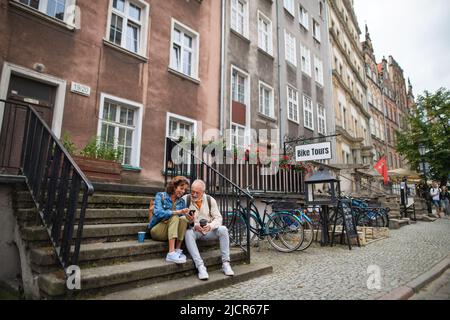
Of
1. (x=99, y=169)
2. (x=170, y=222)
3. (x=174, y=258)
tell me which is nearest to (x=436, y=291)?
(x=174, y=258)

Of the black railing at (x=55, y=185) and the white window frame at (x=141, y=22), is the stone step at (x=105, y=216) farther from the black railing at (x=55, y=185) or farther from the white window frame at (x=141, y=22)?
the white window frame at (x=141, y=22)

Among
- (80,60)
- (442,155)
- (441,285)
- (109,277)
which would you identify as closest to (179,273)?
(109,277)

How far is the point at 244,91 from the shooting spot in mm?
13727

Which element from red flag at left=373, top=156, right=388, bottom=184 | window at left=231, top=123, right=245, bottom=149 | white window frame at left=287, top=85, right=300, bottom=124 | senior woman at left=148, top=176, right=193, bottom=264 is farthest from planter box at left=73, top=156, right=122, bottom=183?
red flag at left=373, top=156, right=388, bottom=184

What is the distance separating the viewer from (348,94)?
86.2 ft

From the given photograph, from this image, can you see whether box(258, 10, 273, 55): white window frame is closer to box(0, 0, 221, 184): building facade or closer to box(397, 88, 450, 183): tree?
box(0, 0, 221, 184): building facade

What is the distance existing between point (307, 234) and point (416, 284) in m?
2.56

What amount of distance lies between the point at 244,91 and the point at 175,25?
423 cm

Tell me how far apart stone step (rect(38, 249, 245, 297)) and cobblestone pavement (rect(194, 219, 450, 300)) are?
55cm

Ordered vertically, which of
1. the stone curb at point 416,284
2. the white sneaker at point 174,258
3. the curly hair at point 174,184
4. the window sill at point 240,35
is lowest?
the stone curb at point 416,284

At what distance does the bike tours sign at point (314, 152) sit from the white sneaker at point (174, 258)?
19.9 feet

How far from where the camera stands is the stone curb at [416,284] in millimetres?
3941

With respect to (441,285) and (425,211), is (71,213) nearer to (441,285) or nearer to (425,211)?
(441,285)

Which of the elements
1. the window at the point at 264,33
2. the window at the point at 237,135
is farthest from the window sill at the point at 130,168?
the window at the point at 264,33
